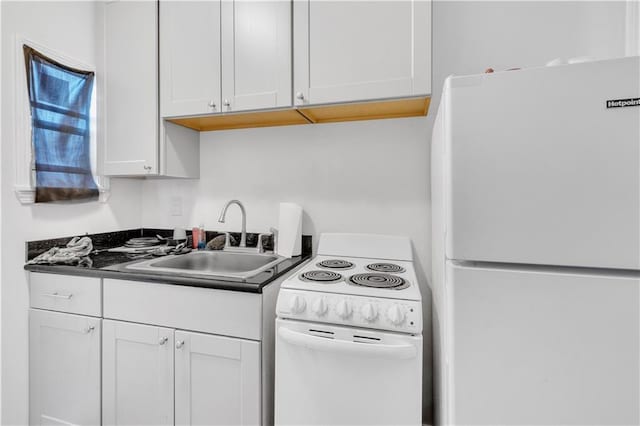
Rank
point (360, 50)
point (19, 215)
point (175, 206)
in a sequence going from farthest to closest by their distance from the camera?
point (175, 206), point (19, 215), point (360, 50)

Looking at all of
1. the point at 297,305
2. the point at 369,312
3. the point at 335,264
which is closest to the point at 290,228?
the point at 335,264

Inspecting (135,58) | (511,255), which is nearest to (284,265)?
(511,255)

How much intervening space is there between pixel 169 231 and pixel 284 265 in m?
1.05

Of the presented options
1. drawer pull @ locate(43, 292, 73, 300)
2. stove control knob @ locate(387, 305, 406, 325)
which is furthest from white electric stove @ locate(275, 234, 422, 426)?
drawer pull @ locate(43, 292, 73, 300)

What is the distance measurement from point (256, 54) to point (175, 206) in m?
1.16

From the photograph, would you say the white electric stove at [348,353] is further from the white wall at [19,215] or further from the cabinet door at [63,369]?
the white wall at [19,215]

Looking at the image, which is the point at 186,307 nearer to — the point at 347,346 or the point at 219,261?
the point at 219,261

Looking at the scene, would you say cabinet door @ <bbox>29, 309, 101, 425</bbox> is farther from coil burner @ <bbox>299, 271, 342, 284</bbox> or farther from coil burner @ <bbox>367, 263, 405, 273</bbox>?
coil burner @ <bbox>367, 263, 405, 273</bbox>

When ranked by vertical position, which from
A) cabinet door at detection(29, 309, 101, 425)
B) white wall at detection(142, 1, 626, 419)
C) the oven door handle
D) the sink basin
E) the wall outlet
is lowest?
cabinet door at detection(29, 309, 101, 425)

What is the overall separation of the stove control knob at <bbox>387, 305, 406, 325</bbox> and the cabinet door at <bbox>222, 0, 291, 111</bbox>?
1059 mm

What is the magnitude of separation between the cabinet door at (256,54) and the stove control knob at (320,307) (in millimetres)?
949

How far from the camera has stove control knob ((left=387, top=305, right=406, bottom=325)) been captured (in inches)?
41.0

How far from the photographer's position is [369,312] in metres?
1.06

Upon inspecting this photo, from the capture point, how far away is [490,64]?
5.14ft
